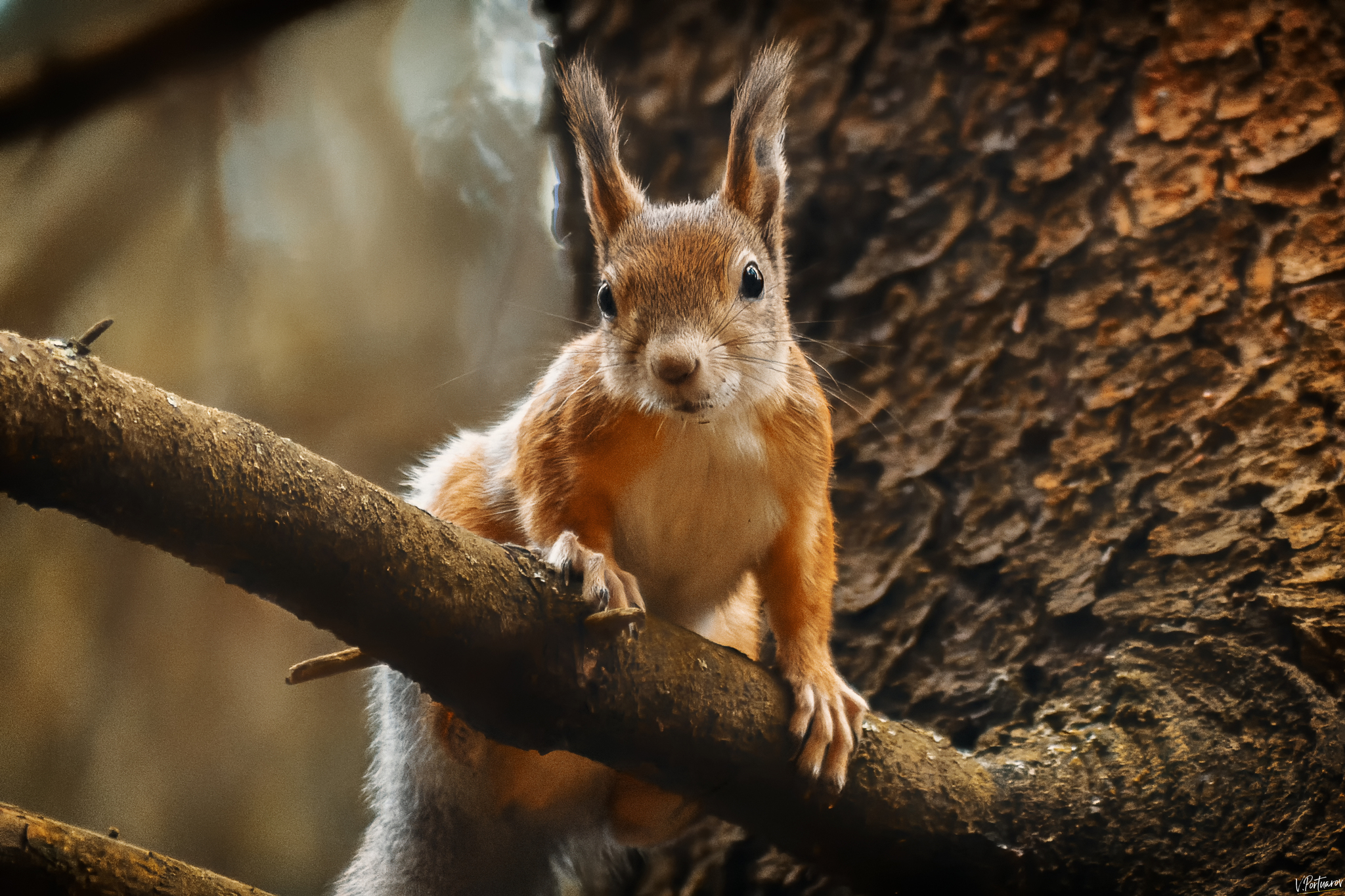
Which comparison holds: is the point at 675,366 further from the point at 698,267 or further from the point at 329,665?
the point at 329,665

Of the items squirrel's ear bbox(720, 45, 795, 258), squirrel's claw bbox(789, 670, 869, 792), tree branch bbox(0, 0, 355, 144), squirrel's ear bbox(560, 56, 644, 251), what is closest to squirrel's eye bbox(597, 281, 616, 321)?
squirrel's ear bbox(560, 56, 644, 251)

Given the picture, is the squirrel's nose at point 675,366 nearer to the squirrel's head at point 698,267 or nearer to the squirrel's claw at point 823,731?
the squirrel's head at point 698,267

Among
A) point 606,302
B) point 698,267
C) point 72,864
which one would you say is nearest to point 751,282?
point 698,267

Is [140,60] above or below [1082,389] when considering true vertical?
above

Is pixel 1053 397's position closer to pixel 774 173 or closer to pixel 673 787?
pixel 774 173

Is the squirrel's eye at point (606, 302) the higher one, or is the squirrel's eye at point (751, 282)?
the squirrel's eye at point (751, 282)

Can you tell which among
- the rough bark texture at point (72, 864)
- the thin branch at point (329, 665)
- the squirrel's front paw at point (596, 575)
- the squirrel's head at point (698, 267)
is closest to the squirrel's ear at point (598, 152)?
the squirrel's head at point (698, 267)

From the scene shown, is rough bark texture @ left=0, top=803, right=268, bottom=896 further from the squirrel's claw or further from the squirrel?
the squirrel's claw
